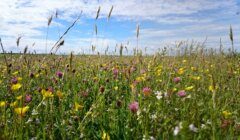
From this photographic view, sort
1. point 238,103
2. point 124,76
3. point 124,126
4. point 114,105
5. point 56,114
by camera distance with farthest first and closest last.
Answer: point 124,76, point 238,103, point 114,105, point 56,114, point 124,126

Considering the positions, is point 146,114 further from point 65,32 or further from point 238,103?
point 238,103

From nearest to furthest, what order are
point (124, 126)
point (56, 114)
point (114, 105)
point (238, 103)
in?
point (124, 126) → point (56, 114) → point (114, 105) → point (238, 103)

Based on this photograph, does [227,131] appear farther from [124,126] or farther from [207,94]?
[207,94]

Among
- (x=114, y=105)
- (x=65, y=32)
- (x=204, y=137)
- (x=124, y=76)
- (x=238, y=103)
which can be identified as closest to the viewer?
(x=65, y=32)

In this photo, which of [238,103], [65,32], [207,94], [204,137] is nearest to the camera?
[65,32]

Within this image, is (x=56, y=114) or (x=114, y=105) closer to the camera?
(x=56, y=114)

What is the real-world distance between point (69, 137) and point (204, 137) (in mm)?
1053

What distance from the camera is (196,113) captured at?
3.30 metres

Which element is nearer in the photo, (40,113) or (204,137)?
(204,137)

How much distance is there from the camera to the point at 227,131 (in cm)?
288

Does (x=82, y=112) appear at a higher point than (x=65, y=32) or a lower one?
lower

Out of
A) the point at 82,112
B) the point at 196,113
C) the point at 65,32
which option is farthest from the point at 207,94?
the point at 65,32

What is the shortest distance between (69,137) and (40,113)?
69 centimetres

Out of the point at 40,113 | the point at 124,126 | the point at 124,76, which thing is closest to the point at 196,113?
the point at 124,126
